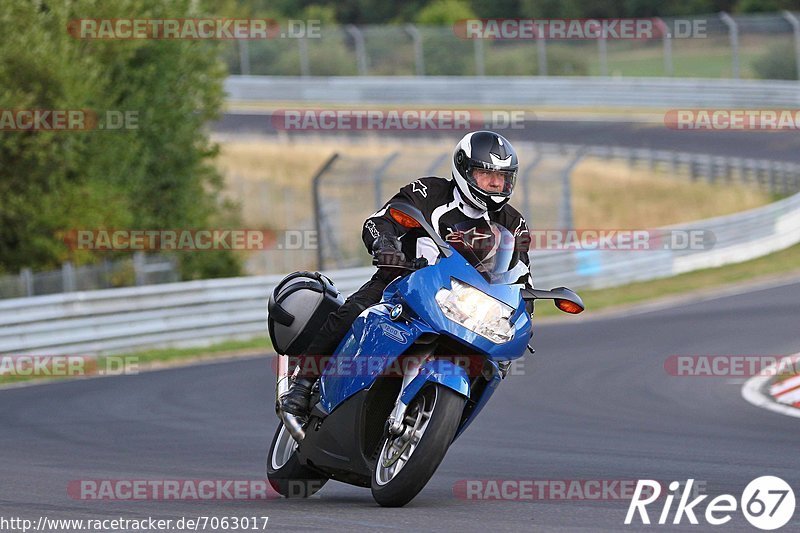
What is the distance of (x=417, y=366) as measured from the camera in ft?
21.5

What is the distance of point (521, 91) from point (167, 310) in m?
26.4

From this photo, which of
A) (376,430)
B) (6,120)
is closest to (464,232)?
(376,430)

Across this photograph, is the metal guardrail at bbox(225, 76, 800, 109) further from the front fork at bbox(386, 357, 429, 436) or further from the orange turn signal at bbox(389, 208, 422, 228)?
the front fork at bbox(386, 357, 429, 436)

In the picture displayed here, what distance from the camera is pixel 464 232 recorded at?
23.0 feet

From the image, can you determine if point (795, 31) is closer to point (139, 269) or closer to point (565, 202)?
point (565, 202)

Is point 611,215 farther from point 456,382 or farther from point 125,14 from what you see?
point 456,382

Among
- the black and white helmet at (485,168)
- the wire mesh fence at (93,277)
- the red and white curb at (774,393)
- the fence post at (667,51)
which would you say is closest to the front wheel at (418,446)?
the black and white helmet at (485,168)

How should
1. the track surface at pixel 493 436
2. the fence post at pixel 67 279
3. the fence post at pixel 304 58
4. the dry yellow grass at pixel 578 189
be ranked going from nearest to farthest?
the track surface at pixel 493 436 → the fence post at pixel 67 279 → the dry yellow grass at pixel 578 189 → the fence post at pixel 304 58

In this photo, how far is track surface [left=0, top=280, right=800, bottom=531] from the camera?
6.64 meters

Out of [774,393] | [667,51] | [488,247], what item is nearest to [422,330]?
[488,247]

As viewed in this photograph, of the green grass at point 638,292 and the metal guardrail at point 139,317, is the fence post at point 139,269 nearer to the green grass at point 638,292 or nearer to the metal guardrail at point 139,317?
the metal guardrail at point 139,317

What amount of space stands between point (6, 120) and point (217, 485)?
16827mm

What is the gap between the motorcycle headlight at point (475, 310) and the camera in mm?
6449

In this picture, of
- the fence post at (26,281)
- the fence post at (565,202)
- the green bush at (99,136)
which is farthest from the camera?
the fence post at (565,202)
